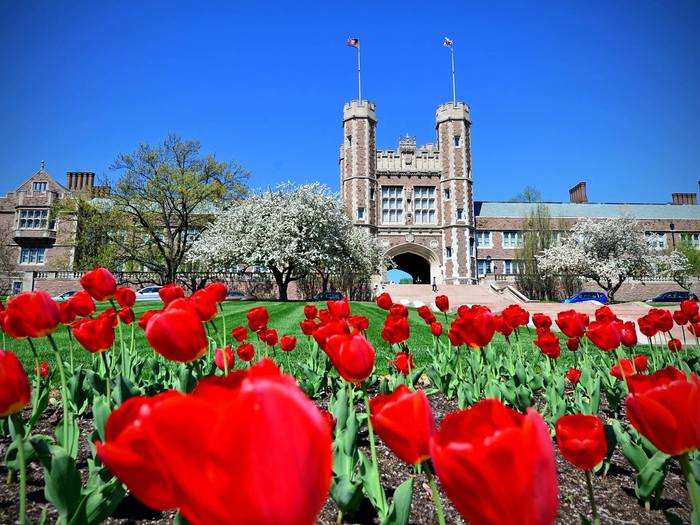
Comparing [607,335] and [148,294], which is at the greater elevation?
[148,294]

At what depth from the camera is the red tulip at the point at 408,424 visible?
729mm

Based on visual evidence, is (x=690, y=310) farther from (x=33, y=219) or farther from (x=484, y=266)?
(x=33, y=219)

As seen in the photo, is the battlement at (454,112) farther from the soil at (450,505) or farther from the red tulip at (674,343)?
the soil at (450,505)

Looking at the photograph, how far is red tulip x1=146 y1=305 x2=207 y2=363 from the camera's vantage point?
115 centimetres

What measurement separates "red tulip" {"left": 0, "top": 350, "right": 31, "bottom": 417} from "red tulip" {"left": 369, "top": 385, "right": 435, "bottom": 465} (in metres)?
0.87

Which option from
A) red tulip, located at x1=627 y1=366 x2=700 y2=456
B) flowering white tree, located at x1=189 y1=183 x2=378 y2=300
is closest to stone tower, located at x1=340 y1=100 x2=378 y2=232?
flowering white tree, located at x1=189 y1=183 x2=378 y2=300

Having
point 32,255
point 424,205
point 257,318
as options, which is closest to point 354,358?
point 257,318

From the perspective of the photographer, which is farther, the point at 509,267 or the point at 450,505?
the point at 509,267

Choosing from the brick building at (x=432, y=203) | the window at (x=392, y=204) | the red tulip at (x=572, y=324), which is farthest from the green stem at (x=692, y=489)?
the window at (x=392, y=204)

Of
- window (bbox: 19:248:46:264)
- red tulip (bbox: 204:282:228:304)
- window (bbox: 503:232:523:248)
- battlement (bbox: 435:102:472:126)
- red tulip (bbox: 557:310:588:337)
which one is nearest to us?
red tulip (bbox: 204:282:228:304)

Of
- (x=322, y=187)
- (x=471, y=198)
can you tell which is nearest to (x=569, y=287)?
(x=471, y=198)

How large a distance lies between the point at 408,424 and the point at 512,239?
3815cm

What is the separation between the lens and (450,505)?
1.66m

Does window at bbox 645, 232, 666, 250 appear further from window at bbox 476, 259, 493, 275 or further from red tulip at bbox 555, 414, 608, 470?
red tulip at bbox 555, 414, 608, 470
